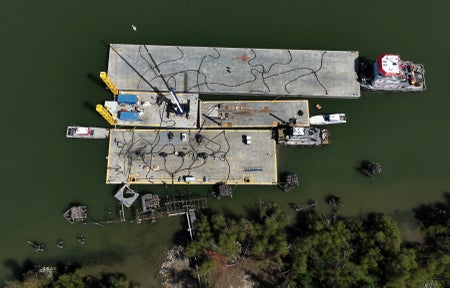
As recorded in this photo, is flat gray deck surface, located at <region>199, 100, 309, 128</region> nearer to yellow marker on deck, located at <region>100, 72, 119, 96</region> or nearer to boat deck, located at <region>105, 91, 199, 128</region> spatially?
boat deck, located at <region>105, 91, 199, 128</region>

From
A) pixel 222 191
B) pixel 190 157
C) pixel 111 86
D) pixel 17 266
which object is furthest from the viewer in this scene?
pixel 111 86

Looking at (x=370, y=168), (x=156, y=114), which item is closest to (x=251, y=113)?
(x=156, y=114)

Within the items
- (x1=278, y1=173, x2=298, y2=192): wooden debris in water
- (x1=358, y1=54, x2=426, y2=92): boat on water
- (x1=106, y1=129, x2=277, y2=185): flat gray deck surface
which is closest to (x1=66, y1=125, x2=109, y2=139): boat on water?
(x1=106, y1=129, x2=277, y2=185): flat gray deck surface

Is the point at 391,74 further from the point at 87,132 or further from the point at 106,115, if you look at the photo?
the point at 87,132

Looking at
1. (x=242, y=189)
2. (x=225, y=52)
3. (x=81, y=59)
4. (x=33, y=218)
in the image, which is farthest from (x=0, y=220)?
(x=225, y=52)

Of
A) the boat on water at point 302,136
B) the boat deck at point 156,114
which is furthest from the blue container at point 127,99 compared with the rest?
the boat on water at point 302,136

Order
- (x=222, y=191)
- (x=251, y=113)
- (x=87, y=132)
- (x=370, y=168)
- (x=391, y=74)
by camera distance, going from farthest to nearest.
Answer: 1. (x=251, y=113)
2. (x=87, y=132)
3. (x=370, y=168)
4. (x=391, y=74)
5. (x=222, y=191)

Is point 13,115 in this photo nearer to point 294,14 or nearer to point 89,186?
point 89,186

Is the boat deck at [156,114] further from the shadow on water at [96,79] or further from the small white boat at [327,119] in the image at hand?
the small white boat at [327,119]

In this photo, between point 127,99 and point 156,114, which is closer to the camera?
point 127,99
